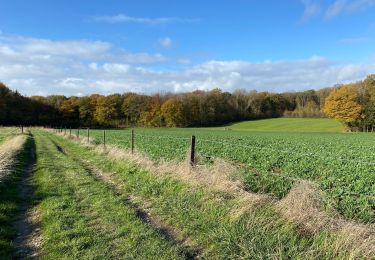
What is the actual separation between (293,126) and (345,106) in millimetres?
16799

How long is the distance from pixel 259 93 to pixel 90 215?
127 meters

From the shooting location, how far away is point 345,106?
81.9 meters

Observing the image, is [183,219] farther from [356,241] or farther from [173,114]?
[173,114]

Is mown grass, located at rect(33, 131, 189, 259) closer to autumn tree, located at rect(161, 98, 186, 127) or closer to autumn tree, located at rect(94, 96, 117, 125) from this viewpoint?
autumn tree, located at rect(161, 98, 186, 127)

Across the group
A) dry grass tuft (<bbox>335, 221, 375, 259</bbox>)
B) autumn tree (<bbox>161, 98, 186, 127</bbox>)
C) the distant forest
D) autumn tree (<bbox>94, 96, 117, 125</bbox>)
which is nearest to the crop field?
dry grass tuft (<bbox>335, 221, 375, 259</bbox>)

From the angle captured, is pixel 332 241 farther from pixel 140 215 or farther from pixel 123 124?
pixel 123 124

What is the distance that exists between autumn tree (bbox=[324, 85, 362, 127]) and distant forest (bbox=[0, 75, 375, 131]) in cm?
1759

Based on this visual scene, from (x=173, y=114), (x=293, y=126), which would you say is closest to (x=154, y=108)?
(x=173, y=114)

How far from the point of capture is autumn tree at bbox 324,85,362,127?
3206 inches

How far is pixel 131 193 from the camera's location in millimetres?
10281

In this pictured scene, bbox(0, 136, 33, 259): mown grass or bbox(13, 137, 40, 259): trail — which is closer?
bbox(13, 137, 40, 259): trail

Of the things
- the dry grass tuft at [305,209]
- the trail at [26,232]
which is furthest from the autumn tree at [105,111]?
the dry grass tuft at [305,209]

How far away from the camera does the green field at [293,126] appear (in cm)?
8875

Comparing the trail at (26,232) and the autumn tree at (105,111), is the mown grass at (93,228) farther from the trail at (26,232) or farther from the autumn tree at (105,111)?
the autumn tree at (105,111)
